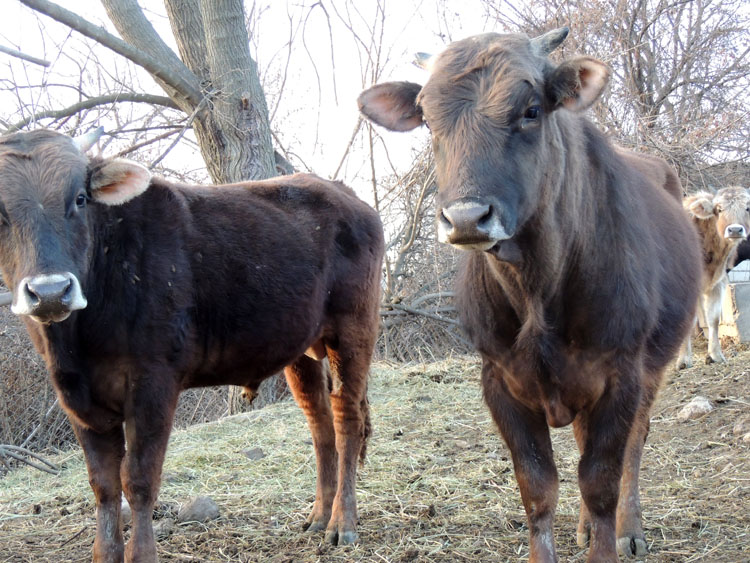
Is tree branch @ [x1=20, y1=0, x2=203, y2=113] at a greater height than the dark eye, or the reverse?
tree branch @ [x1=20, y1=0, x2=203, y2=113]

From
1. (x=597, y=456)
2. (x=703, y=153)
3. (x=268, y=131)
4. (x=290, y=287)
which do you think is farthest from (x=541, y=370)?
(x=703, y=153)

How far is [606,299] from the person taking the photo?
3.42m

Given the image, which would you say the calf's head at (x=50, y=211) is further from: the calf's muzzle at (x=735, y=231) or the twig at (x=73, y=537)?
the calf's muzzle at (x=735, y=231)

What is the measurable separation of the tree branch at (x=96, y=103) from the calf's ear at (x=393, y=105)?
4446mm

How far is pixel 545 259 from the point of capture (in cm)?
331

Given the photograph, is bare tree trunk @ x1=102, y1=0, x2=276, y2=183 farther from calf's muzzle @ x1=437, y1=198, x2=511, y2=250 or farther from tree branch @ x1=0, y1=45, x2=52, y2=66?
calf's muzzle @ x1=437, y1=198, x2=511, y2=250

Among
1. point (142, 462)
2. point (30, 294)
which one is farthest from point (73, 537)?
point (30, 294)

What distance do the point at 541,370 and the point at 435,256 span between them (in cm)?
860

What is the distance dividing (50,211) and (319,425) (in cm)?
236

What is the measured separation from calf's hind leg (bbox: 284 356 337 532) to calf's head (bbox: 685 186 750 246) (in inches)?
286

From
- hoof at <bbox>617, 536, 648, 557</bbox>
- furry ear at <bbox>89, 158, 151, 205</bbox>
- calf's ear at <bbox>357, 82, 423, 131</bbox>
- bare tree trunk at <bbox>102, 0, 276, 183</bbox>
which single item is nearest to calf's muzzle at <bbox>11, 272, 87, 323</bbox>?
furry ear at <bbox>89, 158, 151, 205</bbox>

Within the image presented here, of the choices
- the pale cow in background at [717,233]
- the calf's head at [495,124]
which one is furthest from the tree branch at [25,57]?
the pale cow in background at [717,233]

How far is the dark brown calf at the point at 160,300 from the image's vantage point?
3.51 meters

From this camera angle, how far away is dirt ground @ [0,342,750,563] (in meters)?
4.21
